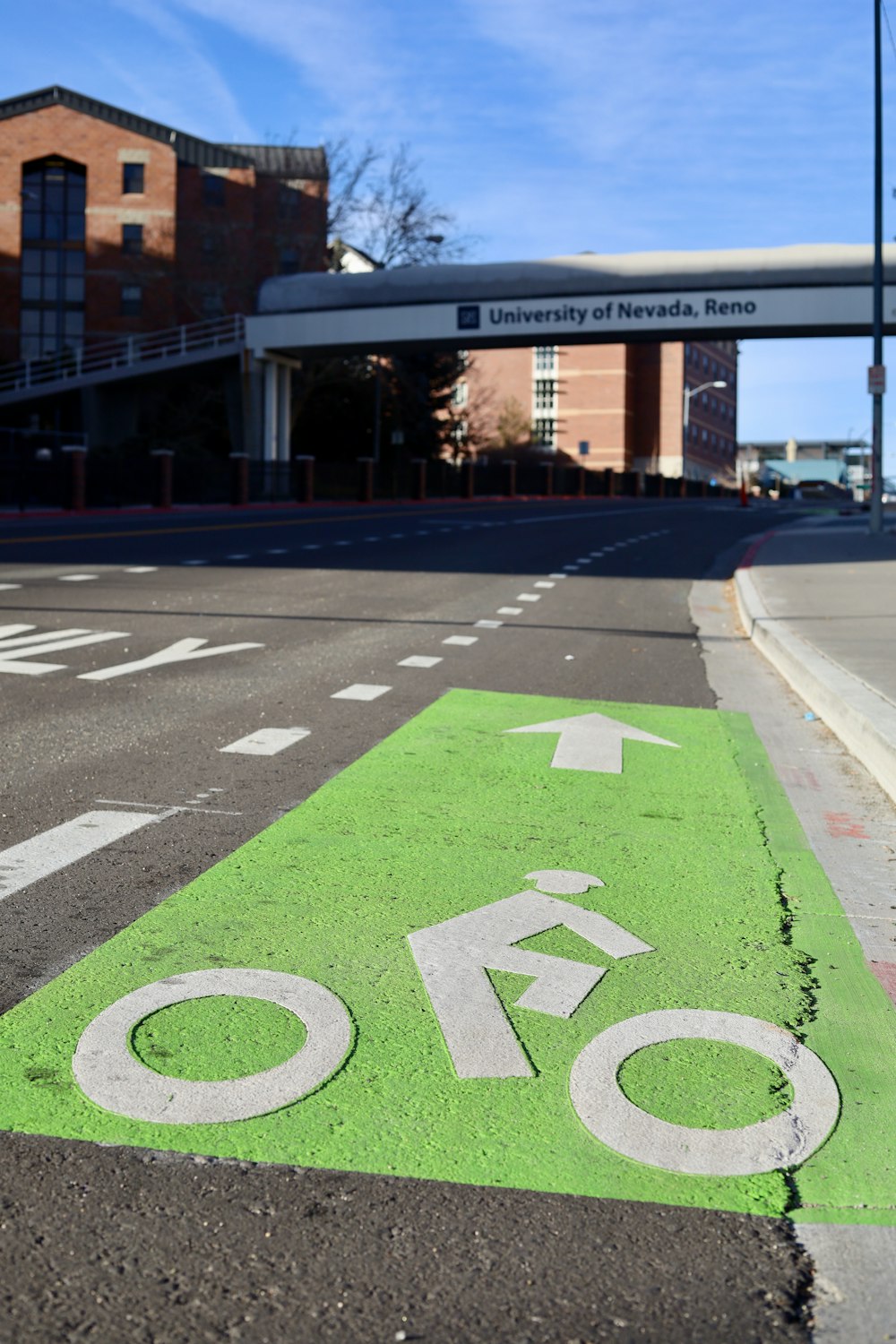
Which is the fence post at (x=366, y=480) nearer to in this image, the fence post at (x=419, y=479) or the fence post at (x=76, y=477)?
the fence post at (x=419, y=479)

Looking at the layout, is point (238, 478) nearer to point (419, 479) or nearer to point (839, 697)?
point (419, 479)

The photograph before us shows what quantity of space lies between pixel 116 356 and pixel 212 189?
1519 centimetres

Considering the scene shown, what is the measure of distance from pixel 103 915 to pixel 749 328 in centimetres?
3983

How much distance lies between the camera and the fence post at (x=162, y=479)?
125 feet

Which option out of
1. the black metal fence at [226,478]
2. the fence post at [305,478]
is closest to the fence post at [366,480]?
the black metal fence at [226,478]

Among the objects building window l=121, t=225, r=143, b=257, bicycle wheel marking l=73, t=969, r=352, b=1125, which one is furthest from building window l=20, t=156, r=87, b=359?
bicycle wheel marking l=73, t=969, r=352, b=1125

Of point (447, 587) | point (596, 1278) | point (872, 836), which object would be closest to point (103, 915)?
point (596, 1278)

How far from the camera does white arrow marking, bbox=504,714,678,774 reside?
6875mm

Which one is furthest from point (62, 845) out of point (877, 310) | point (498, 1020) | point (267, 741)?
point (877, 310)

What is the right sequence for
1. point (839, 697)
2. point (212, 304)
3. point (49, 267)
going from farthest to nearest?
1. point (49, 267)
2. point (212, 304)
3. point (839, 697)

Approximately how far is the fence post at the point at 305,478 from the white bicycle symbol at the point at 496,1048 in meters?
42.9

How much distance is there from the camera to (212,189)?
6319 centimetres

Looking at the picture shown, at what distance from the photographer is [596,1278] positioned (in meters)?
2.25

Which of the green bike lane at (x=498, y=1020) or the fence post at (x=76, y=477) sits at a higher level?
the fence post at (x=76, y=477)
